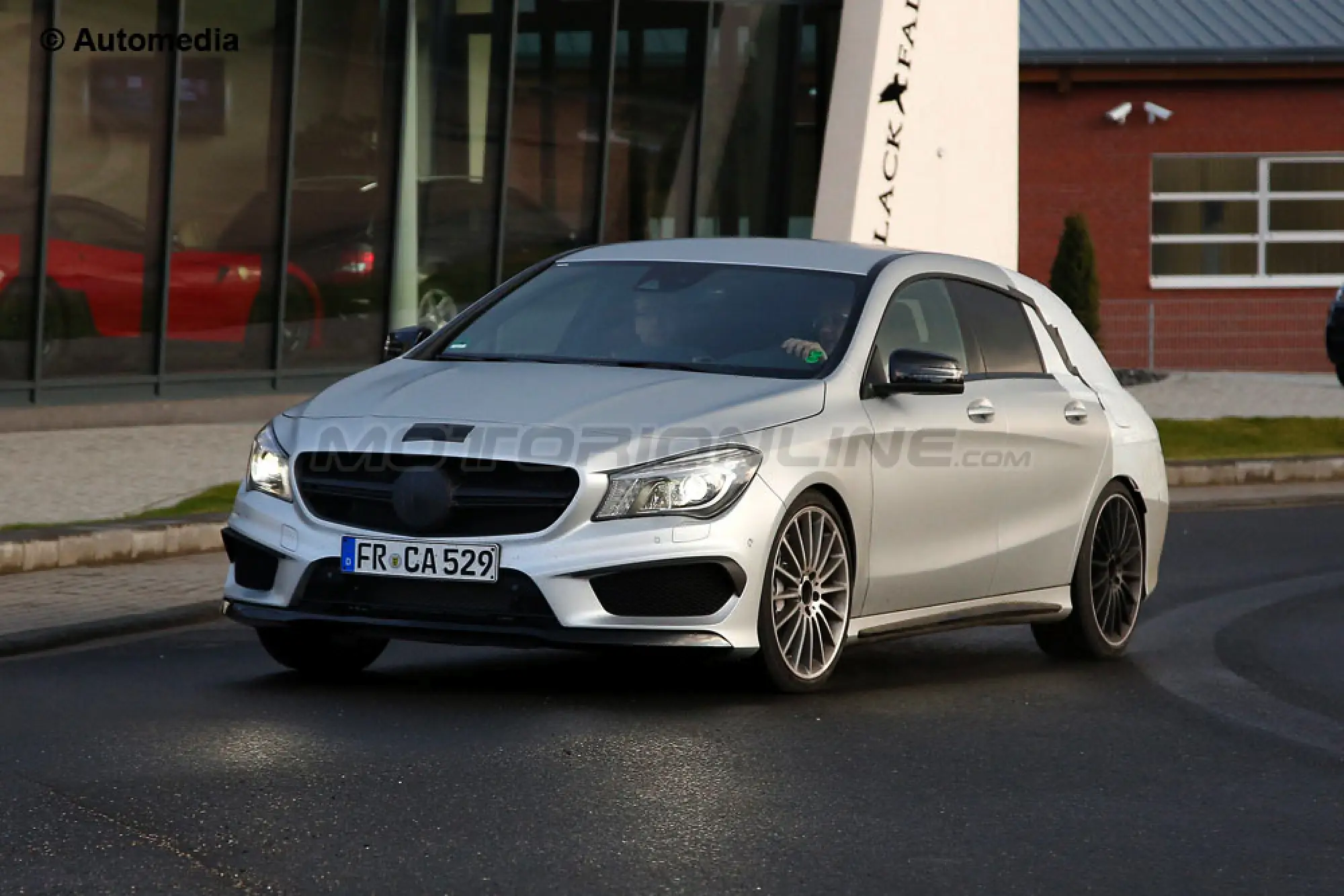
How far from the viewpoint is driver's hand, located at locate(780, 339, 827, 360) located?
8.63 meters

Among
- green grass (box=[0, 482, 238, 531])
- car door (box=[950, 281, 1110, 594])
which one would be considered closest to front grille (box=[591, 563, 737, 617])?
car door (box=[950, 281, 1110, 594])

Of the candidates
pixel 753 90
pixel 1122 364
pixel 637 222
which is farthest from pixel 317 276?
pixel 1122 364

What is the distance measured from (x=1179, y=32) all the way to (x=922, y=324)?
29649 millimetres

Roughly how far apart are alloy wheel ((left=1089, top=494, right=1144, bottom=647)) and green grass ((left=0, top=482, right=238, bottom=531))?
17.9ft

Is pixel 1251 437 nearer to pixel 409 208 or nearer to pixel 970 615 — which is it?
pixel 409 208

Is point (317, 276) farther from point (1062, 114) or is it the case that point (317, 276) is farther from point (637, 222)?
point (1062, 114)

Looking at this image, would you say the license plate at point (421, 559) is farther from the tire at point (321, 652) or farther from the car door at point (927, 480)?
the car door at point (927, 480)

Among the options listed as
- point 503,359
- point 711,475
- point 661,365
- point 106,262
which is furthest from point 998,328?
point 106,262

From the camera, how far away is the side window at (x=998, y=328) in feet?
31.4

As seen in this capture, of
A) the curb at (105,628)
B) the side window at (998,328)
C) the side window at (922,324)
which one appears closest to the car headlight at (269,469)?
the curb at (105,628)

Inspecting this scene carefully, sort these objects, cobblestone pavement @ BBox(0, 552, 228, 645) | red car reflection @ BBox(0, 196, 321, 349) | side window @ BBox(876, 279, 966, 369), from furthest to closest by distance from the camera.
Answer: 1. red car reflection @ BBox(0, 196, 321, 349)
2. cobblestone pavement @ BBox(0, 552, 228, 645)
3. side window @ BBox(876, 279, 966, 369)

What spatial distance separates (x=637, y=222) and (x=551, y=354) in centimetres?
1773

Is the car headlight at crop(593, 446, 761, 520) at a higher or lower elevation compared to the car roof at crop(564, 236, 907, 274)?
lower

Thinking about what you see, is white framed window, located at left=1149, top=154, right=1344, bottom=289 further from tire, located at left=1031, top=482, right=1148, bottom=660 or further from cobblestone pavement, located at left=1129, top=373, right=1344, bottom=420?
tire, located at left=1031, top=482, right=1148, bottom=660
